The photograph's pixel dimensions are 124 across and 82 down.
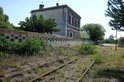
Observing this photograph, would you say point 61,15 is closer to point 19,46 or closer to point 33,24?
point 33,24

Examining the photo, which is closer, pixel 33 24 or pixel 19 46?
pixel 19 46

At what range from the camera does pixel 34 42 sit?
848 centimetres

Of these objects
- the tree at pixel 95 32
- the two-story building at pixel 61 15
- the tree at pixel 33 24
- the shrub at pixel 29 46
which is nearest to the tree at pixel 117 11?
the shrub at pixel 29 46

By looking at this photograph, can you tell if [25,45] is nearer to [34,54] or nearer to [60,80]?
[34,54]

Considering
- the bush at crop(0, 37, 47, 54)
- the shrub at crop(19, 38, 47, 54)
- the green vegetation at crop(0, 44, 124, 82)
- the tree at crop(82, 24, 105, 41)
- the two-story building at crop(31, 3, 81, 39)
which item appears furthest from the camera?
the tree at crop(82, 24, 105, 41)

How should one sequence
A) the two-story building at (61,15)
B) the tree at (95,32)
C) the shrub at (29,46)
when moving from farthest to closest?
the tree at (95,32) < the two-story building at (61,15) < the shrub at (29,46)

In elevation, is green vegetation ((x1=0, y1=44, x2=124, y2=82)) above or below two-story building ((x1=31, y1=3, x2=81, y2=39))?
below

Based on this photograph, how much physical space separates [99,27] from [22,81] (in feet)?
139

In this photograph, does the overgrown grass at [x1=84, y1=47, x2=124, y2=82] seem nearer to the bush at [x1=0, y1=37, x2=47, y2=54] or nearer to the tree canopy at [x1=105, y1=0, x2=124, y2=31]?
the tree canopy at [x1=105, y1=0, x2=124, y2=31]

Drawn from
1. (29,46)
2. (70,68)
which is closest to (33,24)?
(29,46)

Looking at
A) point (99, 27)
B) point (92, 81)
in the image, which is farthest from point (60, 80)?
point (99, 27)

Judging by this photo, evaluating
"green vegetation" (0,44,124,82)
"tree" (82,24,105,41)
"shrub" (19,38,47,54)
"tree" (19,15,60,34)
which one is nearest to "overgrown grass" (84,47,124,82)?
"green vegetation" (0,44,124,82)

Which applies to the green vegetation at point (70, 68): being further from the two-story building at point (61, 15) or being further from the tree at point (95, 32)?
the tree at point (95, 32)

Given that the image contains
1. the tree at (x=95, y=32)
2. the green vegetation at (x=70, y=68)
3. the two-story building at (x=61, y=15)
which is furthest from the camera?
the tree at (x=95, y=32)
